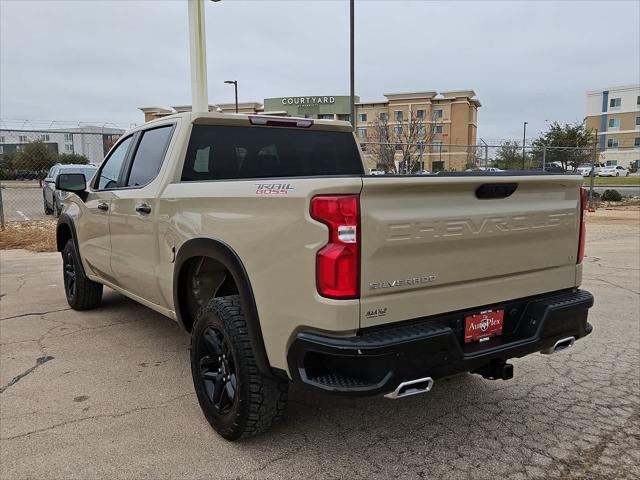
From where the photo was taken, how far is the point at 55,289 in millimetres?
7039

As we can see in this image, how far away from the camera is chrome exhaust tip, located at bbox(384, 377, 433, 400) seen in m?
2.44

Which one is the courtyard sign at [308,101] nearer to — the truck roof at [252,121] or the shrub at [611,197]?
the shrub at [611,197]

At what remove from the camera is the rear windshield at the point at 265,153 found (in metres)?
3.96

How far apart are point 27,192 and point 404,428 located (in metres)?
20.4

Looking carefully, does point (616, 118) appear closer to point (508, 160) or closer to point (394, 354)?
point (508, 160)

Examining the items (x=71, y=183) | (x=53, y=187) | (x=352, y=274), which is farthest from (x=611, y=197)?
(x=352, y=274)

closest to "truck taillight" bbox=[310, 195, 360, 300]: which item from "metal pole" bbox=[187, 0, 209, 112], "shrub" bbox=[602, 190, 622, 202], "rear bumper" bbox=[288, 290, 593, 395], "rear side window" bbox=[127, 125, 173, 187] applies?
"rear bumper" bbox=[288, 290, 593, 395]

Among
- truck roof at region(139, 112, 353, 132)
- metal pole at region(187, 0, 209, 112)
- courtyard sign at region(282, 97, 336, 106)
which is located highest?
courtyard sign at region(282, 97, 336, 106)

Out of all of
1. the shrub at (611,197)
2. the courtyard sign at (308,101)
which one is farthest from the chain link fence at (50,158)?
the courtyard sign at (308,101)

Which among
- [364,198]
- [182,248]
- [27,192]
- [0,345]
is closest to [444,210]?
[364,198]

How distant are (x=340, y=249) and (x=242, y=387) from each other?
1.02m

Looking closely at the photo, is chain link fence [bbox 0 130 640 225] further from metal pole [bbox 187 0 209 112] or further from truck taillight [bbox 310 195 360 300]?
truck taillight [bbox 310 195 360 300]

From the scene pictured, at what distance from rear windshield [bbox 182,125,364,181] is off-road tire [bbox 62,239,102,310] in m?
2.44

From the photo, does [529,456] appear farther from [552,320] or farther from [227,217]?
[227,217]
